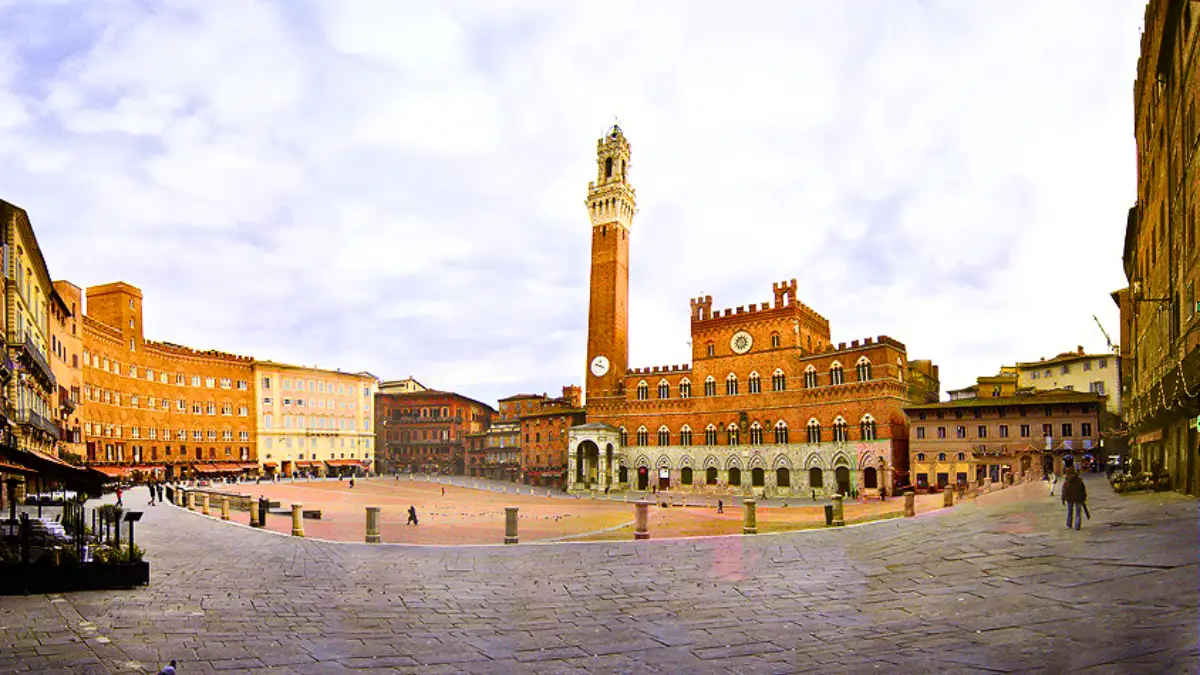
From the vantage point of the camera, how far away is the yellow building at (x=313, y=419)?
3317 inches

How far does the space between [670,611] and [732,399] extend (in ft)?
171

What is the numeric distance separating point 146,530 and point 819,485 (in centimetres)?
4529

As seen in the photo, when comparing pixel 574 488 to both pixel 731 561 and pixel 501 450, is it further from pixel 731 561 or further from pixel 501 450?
pixel 731 561

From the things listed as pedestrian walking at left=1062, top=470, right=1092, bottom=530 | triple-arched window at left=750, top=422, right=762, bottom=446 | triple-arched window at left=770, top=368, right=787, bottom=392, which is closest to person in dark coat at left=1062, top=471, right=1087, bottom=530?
pedestrian walking at left=1062, top=470, right=1092, bottom=530

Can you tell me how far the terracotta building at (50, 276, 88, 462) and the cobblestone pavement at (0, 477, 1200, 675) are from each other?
35632mm

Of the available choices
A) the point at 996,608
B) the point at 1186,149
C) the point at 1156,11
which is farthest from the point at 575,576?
the point at 1156,11

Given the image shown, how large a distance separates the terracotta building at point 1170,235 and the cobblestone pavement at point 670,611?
7.78ft

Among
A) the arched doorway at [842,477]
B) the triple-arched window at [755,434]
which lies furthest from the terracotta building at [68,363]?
the arched doorway at [842,477]

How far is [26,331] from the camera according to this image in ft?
115

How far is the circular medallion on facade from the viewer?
6281 cm

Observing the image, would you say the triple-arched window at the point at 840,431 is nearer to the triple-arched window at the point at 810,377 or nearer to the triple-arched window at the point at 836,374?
the triple-arched window at the point at 836,374

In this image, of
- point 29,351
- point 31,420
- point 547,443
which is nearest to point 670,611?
point 31,420

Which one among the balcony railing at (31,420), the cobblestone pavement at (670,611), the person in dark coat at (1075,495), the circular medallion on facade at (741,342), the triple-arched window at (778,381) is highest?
the circular medallion on facade at (741,342)

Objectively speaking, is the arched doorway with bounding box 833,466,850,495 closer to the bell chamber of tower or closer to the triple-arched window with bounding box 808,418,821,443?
the triple-arched window with bounding box 808,418,821,443
